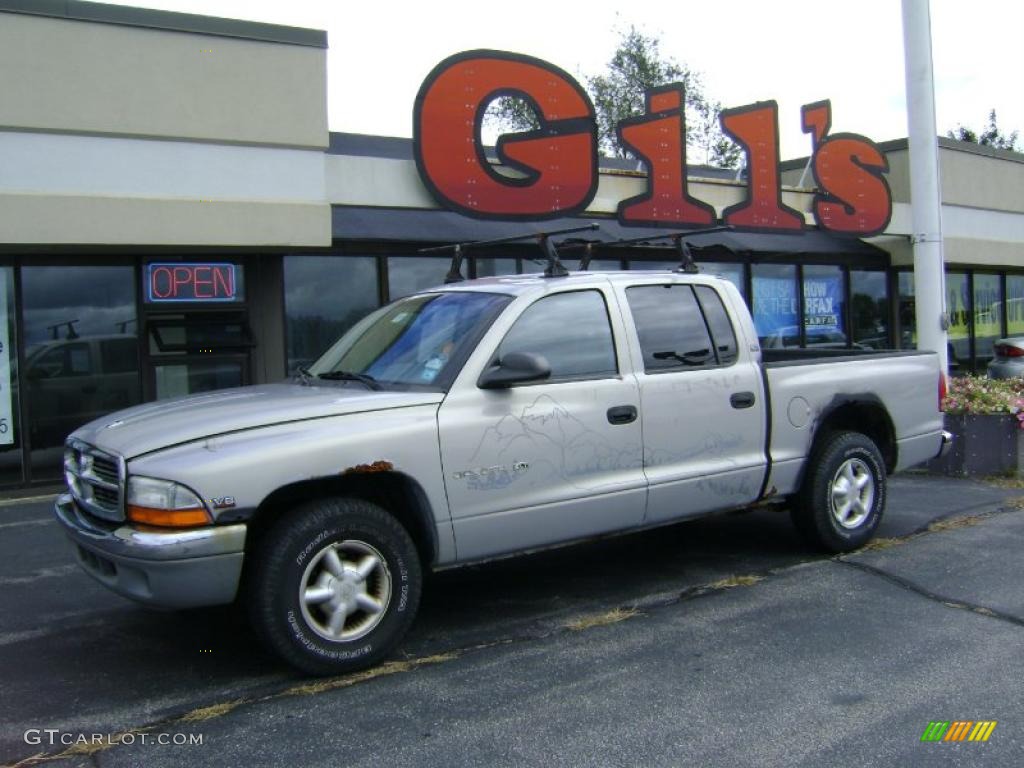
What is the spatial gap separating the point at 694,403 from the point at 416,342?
164 centimetres

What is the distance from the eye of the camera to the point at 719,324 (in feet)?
19.3

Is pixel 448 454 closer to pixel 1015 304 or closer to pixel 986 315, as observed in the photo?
pixel 986 315

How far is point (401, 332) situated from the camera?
17.3 ft

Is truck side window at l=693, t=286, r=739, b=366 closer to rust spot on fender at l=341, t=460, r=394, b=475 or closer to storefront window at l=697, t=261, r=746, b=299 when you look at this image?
rust spot on fender at l=341, t=460, r=394, b=475

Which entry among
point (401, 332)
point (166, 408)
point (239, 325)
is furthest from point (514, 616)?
point (239, 325)

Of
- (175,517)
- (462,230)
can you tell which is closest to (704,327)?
(175,517)

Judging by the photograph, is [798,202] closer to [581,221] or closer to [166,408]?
[581,221]

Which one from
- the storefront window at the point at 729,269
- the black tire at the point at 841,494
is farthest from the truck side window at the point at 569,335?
the storefront window at the point at 729,269

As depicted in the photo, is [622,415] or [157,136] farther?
[157,136]

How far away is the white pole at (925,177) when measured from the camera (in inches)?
391

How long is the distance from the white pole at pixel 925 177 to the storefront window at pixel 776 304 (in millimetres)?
6020

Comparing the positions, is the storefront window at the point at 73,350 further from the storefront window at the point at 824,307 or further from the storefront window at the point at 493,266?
the storefront window at the point at 824,307

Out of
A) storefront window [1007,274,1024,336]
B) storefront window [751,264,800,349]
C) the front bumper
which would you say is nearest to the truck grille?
the front bumper

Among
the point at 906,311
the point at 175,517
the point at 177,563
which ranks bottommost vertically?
the point at 177,563
